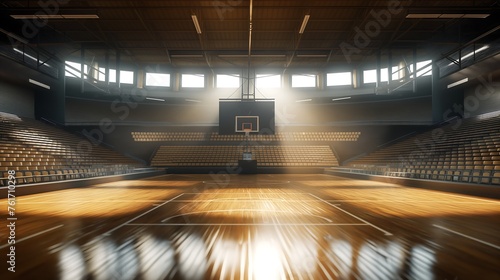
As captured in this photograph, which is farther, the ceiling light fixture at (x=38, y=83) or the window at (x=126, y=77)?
the window at (x=126, y=77)

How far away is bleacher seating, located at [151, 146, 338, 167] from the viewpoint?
40.2 ft

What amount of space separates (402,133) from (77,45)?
1537 centimetres

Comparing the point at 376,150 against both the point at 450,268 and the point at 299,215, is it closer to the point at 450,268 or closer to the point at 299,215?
the point at 299,215

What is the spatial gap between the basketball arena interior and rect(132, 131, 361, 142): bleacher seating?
105mm

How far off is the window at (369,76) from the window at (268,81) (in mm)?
4642

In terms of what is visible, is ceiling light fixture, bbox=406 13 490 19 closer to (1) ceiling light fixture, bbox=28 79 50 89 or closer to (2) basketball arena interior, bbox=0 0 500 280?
(2) basketball arena interior, bbox=0 0 500 280

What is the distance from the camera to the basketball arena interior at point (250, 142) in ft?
6.11

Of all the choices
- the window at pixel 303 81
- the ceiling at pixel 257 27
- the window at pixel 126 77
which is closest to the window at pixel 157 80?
the window at pixel 126 77

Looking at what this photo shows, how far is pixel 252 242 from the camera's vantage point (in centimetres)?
206

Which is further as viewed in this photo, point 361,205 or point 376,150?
point 376,150

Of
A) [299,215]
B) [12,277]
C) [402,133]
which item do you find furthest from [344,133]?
[12,277]

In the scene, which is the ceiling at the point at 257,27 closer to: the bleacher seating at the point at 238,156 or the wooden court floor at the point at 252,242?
the bleacher seating at the point at 238,156

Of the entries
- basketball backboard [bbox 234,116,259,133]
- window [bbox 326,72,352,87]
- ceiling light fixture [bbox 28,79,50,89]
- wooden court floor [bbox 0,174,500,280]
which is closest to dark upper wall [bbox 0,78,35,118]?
ceiling light fixture [bbox 28,79,50,89]

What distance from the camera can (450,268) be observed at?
157 centimetres
